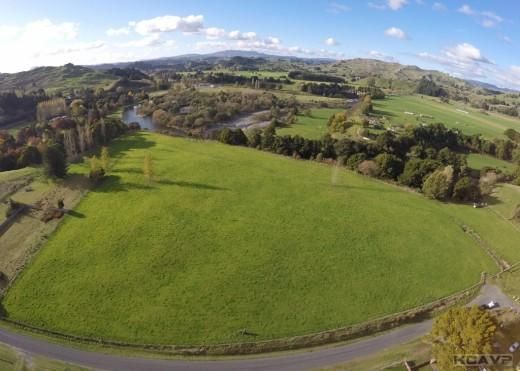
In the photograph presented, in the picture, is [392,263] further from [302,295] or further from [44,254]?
[44,254]

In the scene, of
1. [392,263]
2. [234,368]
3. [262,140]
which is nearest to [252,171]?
[262,140]

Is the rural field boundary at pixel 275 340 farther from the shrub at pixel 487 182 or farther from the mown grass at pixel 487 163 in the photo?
the mown grass at pixel 487 163

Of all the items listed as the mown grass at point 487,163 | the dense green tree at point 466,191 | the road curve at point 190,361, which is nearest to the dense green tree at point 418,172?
the dense green tree at point 466,191

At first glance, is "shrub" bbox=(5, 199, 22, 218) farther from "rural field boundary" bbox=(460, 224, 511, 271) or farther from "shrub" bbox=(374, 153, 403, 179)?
"rural field boundary" bbox=(460, 224, 511, 271)

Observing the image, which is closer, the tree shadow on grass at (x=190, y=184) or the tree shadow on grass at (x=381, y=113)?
the tree shadow on grass at (x=190, y=184)

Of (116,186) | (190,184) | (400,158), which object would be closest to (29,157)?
(116,186)

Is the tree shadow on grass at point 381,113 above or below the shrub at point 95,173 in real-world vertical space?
above
